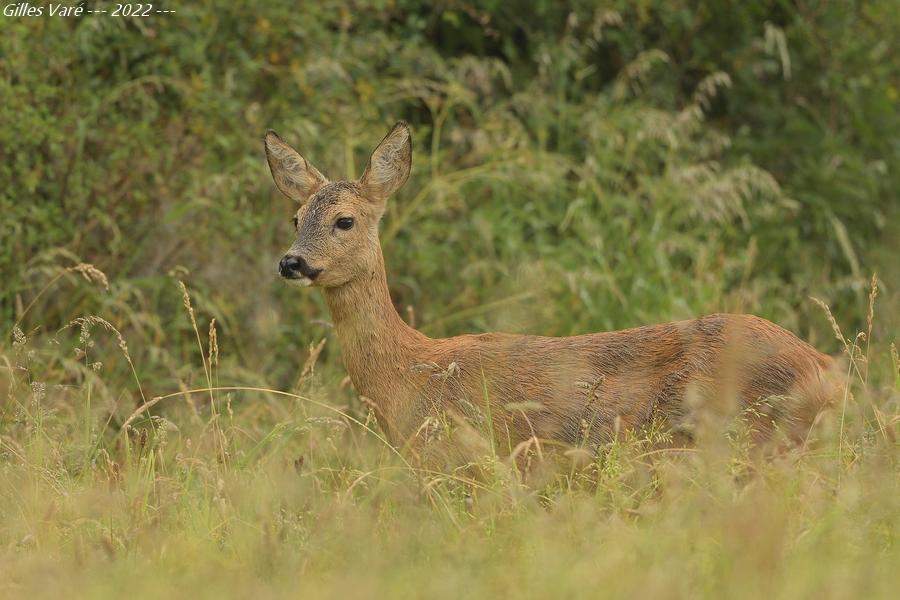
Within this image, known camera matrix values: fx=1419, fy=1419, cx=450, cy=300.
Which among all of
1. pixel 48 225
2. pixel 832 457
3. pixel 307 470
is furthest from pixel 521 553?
pixel 48 225

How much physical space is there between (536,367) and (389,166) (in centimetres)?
107

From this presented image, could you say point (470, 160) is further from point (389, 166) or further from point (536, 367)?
point (536, 367)

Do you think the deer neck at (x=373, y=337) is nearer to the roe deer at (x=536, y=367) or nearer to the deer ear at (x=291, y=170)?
the roe deer at (x=536, y=367)

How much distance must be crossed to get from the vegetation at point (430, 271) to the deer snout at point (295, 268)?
0.36 metres

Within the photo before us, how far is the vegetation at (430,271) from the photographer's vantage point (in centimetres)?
314

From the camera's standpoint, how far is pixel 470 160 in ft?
24.7

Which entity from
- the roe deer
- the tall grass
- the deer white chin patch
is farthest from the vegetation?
the deer white chin patch

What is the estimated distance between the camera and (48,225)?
6.28 metres

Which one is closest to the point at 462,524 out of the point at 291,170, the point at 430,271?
the point at 291,170

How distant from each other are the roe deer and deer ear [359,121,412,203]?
41 millimetres

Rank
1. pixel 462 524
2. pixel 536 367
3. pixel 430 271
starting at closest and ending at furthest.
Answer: pixel 462 524, pixel 536 367, pixel 430 271

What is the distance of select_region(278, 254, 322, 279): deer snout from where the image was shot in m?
4.73

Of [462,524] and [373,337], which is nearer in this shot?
[462,524]

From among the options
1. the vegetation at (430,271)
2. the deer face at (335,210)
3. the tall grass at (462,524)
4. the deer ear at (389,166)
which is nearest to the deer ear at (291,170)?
the deer face at (335,210)
